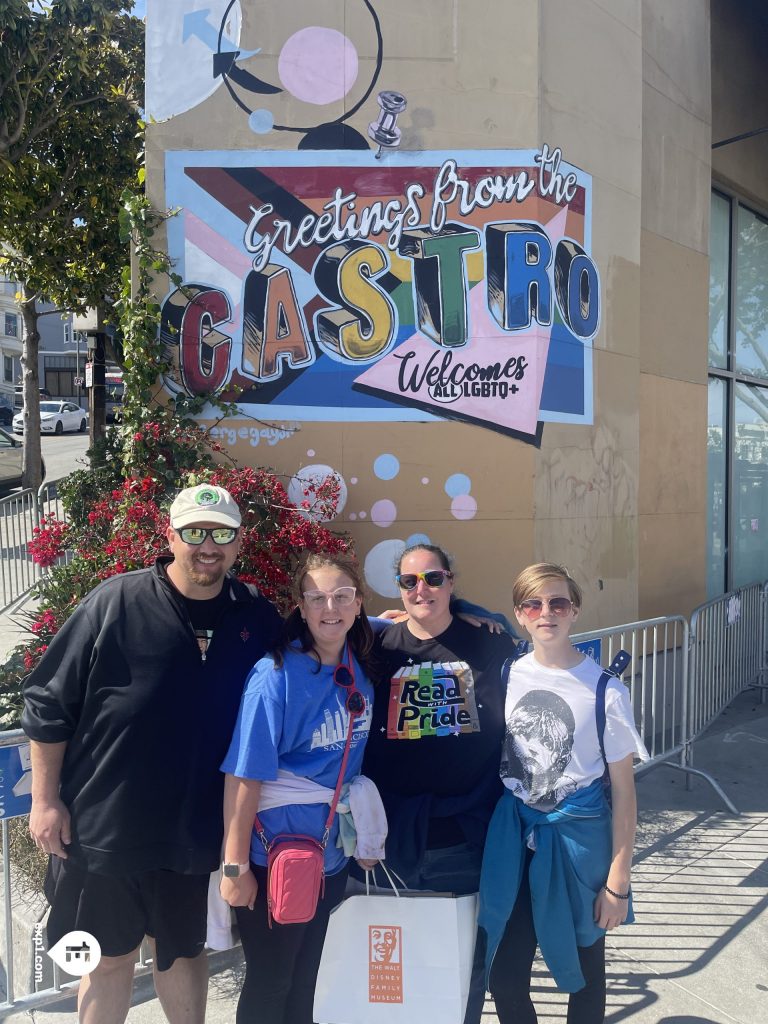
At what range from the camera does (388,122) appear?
20.3ft

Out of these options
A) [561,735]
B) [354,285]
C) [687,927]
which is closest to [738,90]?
[354,285]

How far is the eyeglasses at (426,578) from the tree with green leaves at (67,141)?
7.68 meters

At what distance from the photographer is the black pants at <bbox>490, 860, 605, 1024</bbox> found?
2889 mm

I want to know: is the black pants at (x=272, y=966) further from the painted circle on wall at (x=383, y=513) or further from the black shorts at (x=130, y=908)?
the painted circle on wall at (x=383, y=513)

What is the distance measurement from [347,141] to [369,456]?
2299 mm

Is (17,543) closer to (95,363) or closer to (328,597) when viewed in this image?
(95,363)

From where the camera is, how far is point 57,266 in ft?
37.5

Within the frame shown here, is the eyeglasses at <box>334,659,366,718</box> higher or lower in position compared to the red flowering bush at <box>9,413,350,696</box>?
lower

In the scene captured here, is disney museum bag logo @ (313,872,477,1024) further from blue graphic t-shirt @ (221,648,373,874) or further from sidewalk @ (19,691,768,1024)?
Result: sidewalk @ (19,691,768,1024)

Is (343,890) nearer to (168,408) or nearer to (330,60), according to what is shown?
(168,408)

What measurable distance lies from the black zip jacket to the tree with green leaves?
7.66m

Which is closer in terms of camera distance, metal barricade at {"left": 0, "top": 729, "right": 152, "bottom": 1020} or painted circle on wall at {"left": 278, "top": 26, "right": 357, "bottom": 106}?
metal barricade at {"left": 0, "top": 729, "right": 152, "bottom": 1020}

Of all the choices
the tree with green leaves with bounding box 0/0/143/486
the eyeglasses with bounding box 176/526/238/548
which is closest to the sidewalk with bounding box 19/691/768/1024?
the eyeglasses with bounding box 176/526/238/548

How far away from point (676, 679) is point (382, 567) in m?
2.81
